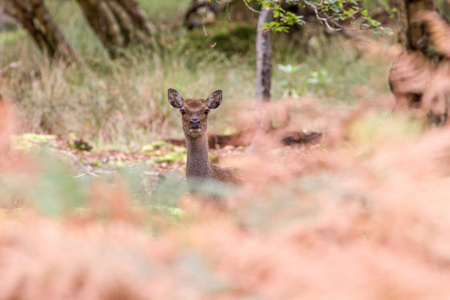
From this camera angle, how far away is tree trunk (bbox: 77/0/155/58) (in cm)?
1113

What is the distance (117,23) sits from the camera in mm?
11695

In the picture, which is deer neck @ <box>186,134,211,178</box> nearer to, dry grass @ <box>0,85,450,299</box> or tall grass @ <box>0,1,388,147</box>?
dry grass @ <box>0,85,450,299</box>

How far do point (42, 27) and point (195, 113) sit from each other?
7.19 metres

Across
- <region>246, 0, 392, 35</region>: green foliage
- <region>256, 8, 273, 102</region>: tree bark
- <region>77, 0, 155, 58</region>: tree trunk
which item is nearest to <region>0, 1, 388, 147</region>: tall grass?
<region>77, 0, 155, 58</region>: tree trunk

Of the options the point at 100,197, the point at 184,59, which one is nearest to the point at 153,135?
the point at 184,59

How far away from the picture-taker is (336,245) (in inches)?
58.3

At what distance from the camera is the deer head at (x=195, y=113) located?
13.7 feet

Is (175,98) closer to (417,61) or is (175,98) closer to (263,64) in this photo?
(263,64)

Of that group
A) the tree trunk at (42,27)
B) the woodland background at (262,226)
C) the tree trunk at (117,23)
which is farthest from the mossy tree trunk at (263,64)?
the tree trunk at (117,23)

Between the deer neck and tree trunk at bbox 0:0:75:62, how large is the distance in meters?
6.59

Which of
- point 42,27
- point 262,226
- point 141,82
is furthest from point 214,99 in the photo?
point 42,27

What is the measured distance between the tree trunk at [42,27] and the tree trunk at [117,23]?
0.88m

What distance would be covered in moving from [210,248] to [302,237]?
0.26 m

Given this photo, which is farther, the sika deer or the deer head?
the deer head
